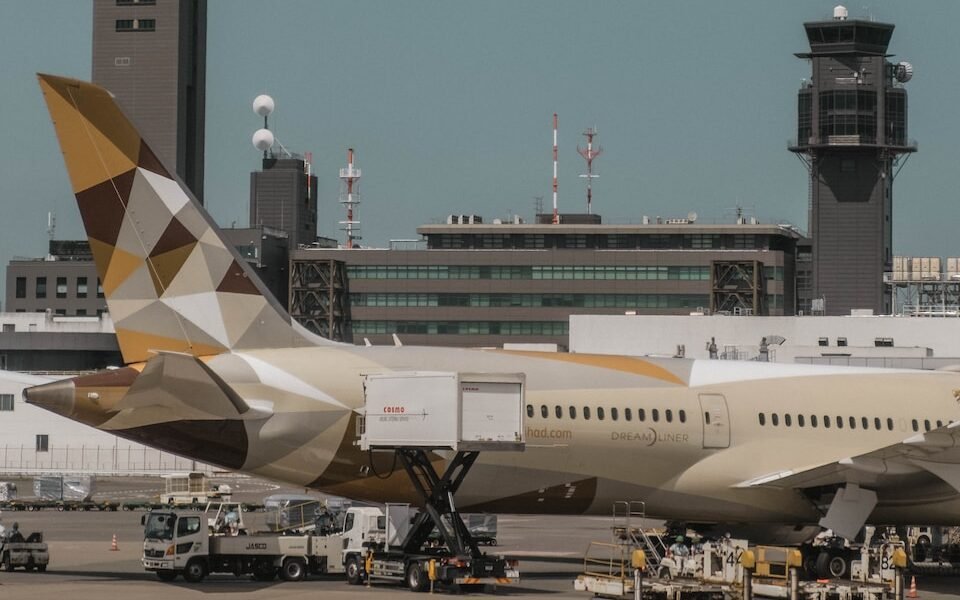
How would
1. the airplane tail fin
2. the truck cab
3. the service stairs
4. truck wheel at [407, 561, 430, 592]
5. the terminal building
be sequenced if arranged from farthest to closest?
the terminal building → the truck cab → the service stairs → the airplane tail fin → truck wheel at [407, 561, 430, 592]

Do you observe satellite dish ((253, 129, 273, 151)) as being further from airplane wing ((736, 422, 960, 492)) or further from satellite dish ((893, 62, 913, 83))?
airplane wing ((736, 422, 960, 492))

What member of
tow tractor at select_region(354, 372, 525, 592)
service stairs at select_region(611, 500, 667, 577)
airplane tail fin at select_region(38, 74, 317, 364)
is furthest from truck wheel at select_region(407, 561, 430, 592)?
airplane tail fin at select_region(38, 74, 317, 364)

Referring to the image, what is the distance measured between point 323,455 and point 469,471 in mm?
3886

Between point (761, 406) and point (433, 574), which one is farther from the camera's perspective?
point (761, 406)

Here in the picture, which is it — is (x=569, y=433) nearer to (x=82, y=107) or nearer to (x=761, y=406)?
(x=761, y=406)

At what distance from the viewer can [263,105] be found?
16988 centimetres

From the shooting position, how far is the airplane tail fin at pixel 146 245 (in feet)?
125

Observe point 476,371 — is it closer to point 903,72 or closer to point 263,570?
point 263,570

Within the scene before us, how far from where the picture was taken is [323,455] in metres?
38.9

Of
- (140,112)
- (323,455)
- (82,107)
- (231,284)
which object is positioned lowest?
(323,455)

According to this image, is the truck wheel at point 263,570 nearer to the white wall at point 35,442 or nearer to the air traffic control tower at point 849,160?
the white wall at point 35,442

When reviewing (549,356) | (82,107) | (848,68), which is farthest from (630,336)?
(82,107)

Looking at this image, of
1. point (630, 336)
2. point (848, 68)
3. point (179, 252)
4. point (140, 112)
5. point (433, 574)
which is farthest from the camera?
point (140, 112)

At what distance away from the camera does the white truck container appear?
36.8m
